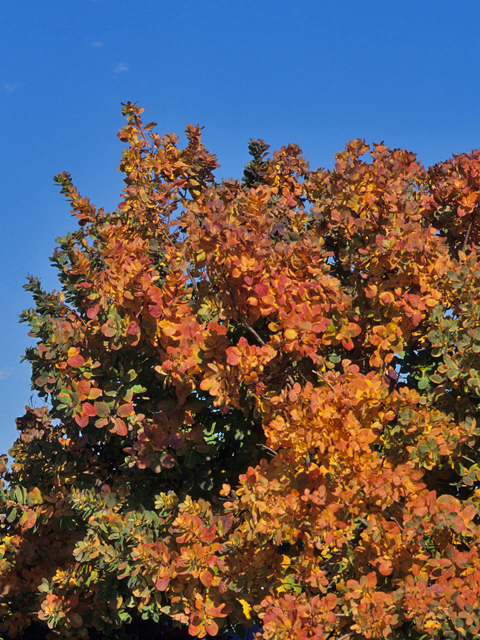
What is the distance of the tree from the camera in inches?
161

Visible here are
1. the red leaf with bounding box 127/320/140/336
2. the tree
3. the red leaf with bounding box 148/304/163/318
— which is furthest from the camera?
the red leaf with bounding box 127/320/140/336

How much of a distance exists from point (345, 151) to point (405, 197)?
92 cm

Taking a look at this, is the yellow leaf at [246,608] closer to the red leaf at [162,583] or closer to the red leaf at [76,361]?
the red leaf at [162,583]

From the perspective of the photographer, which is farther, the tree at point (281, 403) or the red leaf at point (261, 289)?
the red leaf at point (261, 289)

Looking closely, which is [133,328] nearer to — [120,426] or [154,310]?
[154,310]

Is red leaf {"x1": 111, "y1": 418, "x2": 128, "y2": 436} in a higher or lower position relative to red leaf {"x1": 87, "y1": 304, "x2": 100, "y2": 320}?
lower

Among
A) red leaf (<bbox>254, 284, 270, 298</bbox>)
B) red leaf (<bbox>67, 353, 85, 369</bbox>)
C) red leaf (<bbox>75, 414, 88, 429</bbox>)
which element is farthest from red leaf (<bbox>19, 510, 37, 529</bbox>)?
red leaf (<bbox>254, 284, 270, 298</bbox>)

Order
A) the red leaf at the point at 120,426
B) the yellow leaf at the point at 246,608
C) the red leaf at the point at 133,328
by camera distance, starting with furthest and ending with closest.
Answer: the red leaf at the point at 120,426 → the yellow leaf at the point at 246,608 → the red leaf at the point at 133,328

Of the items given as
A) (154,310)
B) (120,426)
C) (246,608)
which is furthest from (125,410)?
(246,608)

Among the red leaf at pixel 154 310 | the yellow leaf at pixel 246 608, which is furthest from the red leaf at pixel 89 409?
the yellow leaf at pixel 246 608

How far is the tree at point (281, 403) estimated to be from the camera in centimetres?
408

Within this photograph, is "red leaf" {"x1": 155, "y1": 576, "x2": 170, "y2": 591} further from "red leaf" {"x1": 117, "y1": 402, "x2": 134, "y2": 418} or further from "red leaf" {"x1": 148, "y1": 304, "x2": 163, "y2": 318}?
"red leaf" {"x1": 148, "y1": 304, "x2": 163, "y2": 318}

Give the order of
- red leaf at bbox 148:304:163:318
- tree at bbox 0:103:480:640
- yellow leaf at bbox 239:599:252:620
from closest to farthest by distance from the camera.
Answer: tree at bbox 0:103:480:640, red leaf at bbox 148:304:163:318, yellow leaf at bbox 239:599:252:620

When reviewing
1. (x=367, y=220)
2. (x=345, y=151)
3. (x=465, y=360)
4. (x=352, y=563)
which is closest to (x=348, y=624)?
(x=352, y=563)
